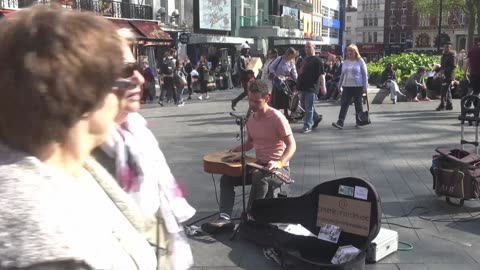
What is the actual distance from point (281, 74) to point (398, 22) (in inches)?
4219

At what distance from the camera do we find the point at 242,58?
18.5 metres

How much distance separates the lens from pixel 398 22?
11181 cm

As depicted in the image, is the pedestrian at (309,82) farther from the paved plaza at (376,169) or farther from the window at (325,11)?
the window at (325,11)

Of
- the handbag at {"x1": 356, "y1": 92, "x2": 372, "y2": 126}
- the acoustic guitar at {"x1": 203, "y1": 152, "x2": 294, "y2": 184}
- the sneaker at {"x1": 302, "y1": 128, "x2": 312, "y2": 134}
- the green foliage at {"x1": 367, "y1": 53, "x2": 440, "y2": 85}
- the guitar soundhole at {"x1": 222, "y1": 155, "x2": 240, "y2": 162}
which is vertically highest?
the green foliage at {"x1": 367, "y1": 53, "x2": 440, "y2": 85}

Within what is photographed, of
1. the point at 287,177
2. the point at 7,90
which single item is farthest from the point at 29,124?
the point at 287,177

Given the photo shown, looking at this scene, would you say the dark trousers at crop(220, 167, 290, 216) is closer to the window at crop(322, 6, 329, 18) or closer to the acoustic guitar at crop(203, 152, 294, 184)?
the acoustic guitar at crop(203, 152, 294, 184)

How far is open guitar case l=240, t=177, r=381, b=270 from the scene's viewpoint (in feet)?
13.2

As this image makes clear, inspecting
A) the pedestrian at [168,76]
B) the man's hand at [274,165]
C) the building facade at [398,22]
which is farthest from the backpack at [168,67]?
the building facade at [398,22]

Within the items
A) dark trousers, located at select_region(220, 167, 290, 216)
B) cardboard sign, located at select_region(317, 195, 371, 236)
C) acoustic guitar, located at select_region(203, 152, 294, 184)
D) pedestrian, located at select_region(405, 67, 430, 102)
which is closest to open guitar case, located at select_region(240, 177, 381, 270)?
cardboard sign, located at select_region(317, 195, 371, 236)

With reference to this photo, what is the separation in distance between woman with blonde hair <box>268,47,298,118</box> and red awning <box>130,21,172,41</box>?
1606cm

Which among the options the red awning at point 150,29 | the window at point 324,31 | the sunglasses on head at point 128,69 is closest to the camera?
the sunglasses on head at point 128,69

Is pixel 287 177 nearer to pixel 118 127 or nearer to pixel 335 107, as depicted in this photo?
pixel 118 127

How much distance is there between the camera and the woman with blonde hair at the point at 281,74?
11383 mm

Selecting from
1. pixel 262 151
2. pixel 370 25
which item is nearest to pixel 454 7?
pixel 262 151
